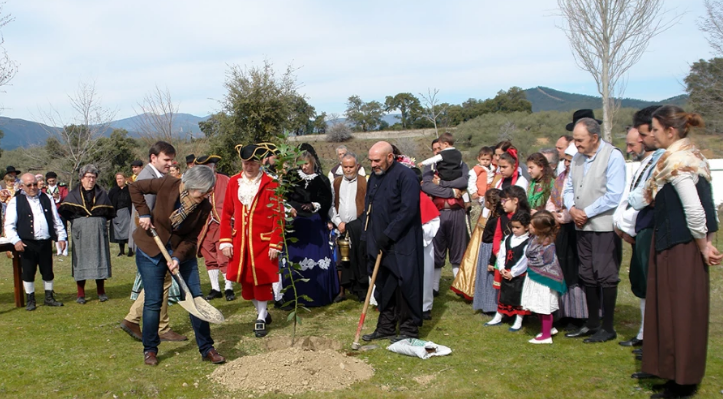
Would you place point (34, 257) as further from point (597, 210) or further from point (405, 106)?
point (405, 106)

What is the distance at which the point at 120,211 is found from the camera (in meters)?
12.9

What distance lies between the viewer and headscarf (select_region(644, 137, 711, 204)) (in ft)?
12.8

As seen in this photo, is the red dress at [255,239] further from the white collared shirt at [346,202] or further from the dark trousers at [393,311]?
the white collared shirt at [346,202]

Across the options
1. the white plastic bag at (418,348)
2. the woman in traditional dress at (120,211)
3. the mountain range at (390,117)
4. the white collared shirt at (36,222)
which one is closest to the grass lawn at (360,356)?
the white plastic bag at (418,348)

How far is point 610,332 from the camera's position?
18.7 feet

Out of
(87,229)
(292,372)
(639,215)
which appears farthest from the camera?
(87,229)

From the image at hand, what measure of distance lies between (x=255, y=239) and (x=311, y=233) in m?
1.25

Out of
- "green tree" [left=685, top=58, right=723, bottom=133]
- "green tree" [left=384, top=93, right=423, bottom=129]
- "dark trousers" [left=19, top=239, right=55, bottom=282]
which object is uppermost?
"green tree" [left=384, top=93, right=423, bottom=129]

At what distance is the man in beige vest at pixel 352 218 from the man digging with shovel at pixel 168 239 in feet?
8.76

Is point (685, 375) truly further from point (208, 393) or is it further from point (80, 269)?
point (80, 269)

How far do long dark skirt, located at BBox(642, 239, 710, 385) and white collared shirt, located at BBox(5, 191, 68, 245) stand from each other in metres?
7.77

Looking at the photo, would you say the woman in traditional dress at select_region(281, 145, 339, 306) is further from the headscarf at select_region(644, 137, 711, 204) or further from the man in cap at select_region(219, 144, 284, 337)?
the headscarf at select_region(644, 137, 711, 204)

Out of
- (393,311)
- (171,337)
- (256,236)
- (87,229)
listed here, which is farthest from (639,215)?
(87,229)

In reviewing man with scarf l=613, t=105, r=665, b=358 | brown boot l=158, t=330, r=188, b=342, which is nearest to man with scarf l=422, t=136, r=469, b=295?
man with scarf l=613, t=105, r=665, b=358
